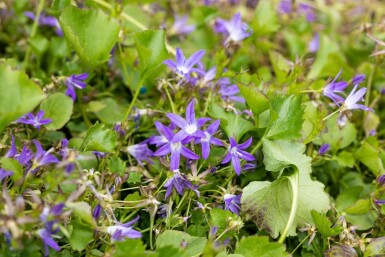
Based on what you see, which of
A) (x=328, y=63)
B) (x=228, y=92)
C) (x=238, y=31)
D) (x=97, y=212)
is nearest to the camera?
(x=97, y=212)

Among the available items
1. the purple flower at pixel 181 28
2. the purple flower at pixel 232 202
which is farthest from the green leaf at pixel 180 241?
the purple flower at pixel 181 28

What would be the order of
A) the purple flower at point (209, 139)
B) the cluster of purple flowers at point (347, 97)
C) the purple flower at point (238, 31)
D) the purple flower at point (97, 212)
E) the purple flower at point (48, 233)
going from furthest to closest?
1. the purple flower at point (238, 31)
2. the cluster of purple flowers at point (347, 97)
3. the purple flower at point (209, 139)
4. the purple flower at point (97, 212)
5. the purple flower at point (48, 233)

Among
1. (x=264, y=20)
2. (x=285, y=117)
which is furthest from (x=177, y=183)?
(x=264, y=20)

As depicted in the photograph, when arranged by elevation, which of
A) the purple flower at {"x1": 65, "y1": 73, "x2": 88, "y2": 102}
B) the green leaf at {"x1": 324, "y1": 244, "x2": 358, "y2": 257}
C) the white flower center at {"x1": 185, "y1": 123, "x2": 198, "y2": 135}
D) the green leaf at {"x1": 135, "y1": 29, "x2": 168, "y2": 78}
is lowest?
the green leaf at {"x1": 324, "y1": 244, "x2": 358, "y2": 257}

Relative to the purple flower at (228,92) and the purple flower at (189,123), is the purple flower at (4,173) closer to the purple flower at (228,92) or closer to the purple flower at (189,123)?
the purple flower at (189,123)

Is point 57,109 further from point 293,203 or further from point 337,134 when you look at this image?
point 337,134

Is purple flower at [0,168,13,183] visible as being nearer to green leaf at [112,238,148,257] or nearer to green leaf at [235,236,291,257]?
green leaf at [112,238,148,257]

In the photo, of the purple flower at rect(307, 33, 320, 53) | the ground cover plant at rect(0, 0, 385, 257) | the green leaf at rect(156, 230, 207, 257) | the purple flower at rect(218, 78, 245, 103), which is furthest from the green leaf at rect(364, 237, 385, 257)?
the purple flower at rect(307, 33, 320, 53)
